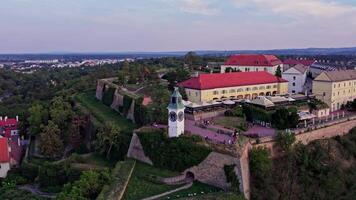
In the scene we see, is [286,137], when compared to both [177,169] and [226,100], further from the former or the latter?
[226,100]

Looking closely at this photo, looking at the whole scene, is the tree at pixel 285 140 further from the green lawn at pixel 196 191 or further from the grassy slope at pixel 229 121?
the green lawn at pixel 196 191

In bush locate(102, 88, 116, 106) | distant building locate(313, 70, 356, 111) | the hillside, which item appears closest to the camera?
the hillside

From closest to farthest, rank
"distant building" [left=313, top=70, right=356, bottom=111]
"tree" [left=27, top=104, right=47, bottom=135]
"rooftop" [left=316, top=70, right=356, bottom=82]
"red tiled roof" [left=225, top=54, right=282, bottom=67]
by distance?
"distant building" [left=313, top=70, right=356, bottom=111] → "rooftop" [left=316, top=70, right=356, bottom=82] → "tree" [left=27, top=104, right=47, bottom=135] → "red tiled roof" [left=225, top=54, right=282, bottom=67]

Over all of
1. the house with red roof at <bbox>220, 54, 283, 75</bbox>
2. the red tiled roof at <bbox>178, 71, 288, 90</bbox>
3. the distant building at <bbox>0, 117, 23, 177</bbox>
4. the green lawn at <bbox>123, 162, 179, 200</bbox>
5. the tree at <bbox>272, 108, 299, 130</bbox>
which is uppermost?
the house with red roof at <bbox>220, 54, 283, 75</bbox>

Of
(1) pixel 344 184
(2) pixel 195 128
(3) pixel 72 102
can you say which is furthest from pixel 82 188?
(3) pixel 72 102

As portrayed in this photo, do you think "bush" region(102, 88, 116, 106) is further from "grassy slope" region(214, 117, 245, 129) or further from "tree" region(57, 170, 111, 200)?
"tree" region(57, 170, 111, 200)

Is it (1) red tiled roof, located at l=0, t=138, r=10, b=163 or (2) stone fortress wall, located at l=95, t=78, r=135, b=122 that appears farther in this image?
(2) stone fortress wall, located at l=95, t=78, r=135, b=122

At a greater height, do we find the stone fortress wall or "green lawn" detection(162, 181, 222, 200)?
the stone fortress wall

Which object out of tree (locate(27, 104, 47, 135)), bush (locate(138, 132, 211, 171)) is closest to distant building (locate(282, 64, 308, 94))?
bush (locate(138, 132, 211, 171))
